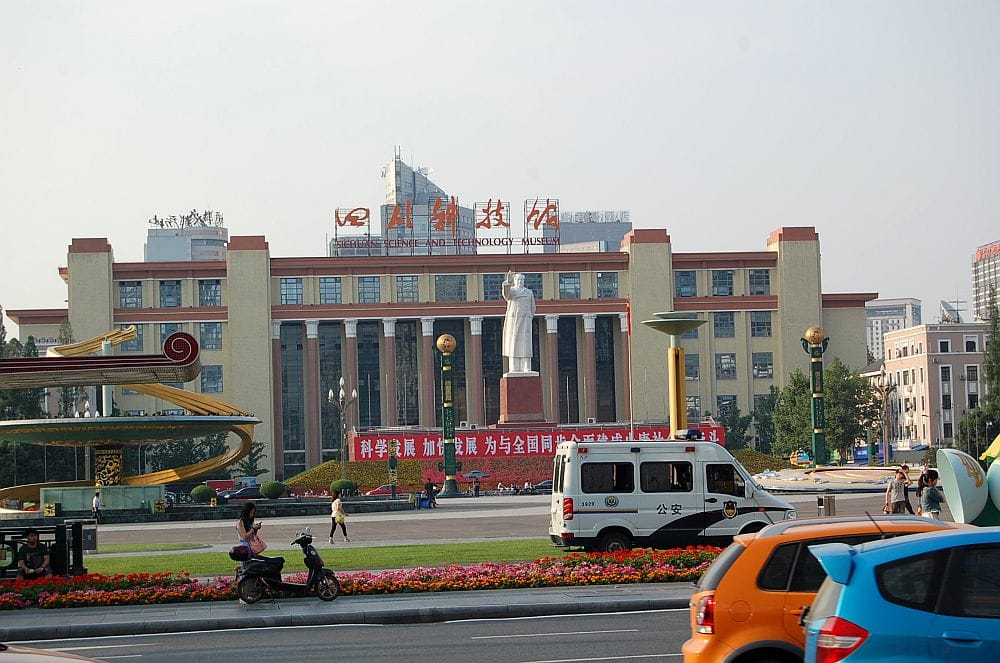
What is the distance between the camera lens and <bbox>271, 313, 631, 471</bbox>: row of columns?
102 metres

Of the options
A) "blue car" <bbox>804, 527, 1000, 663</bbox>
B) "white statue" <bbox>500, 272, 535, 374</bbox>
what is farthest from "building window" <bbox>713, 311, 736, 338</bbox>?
"blue car" <bbox>804, 527, 1000, 663</bbox>

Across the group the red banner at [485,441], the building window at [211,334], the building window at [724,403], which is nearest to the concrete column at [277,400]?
the building window at [211,334]

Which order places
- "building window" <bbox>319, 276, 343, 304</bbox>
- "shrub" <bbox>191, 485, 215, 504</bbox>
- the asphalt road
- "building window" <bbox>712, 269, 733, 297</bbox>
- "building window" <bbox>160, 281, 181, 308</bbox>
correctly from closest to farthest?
the asphalt road, "shrub" <bbox>191, 485, 215, 504</bbox>, "building window" <bbox>160, 281, 181, 308</bbox>, "building window" <bbox>319, 276, 343, 304</bbox>, "building window" <bbox>712, 269, 733, 297</bbox>

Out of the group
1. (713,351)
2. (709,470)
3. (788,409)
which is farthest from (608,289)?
(709,470)

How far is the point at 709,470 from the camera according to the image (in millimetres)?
26141

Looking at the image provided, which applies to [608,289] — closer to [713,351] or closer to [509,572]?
[713,351]

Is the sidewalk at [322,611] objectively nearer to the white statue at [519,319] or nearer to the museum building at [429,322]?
the white statue at [519,319]

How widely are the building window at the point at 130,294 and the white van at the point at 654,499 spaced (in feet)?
261

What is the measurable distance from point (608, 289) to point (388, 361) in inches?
702

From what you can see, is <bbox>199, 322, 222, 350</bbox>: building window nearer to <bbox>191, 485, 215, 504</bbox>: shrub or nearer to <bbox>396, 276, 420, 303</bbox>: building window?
<bbox>396, 276, 420, 303</bbox>: building window

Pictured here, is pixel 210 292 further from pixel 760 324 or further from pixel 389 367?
pixel 760 324

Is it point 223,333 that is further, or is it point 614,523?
point 223,333

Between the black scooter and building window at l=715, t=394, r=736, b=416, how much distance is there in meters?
85.1

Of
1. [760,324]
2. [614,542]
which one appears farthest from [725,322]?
[614,542]
